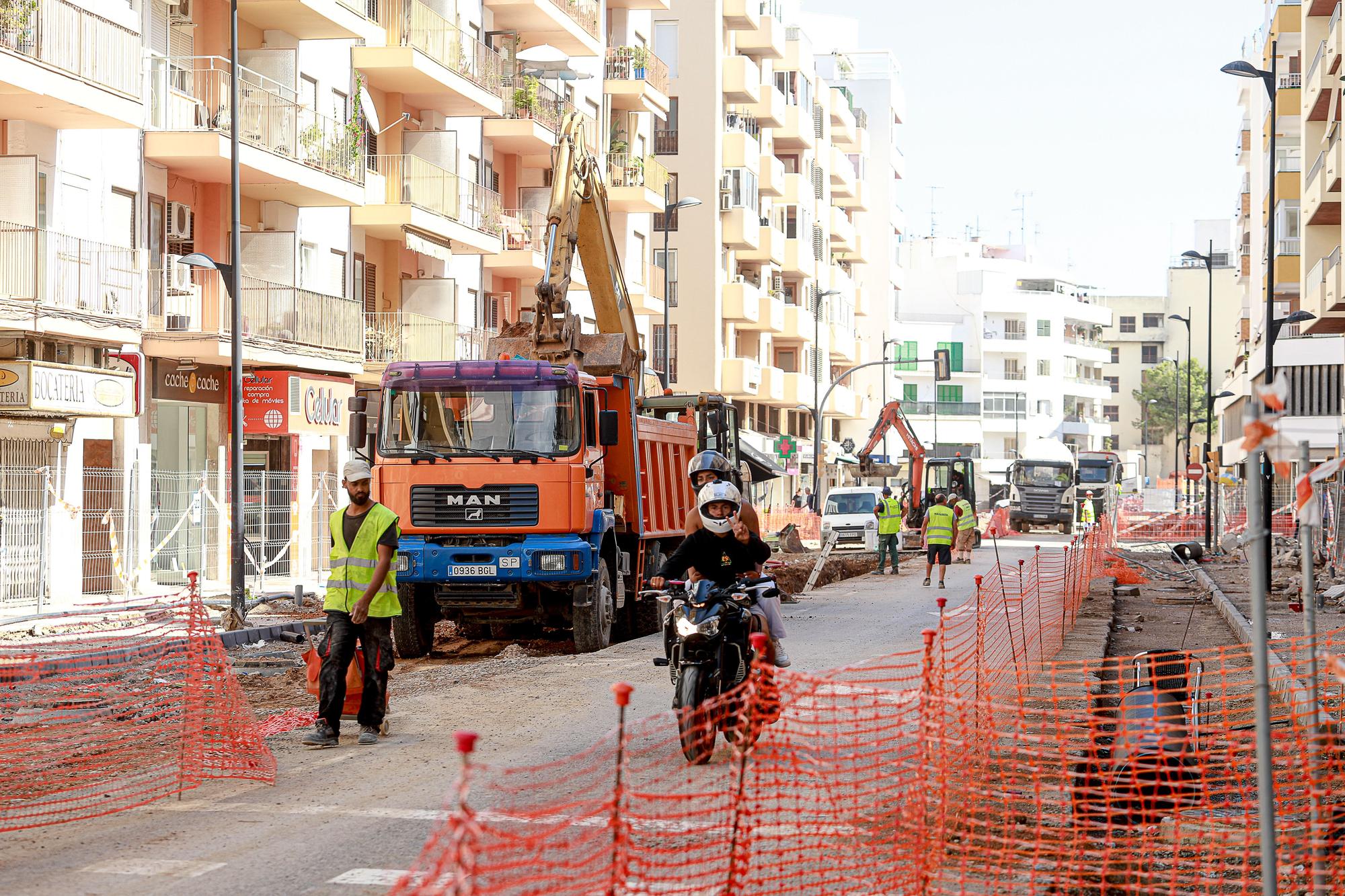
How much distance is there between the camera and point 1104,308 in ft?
443

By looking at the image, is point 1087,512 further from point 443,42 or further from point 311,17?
point 311,17

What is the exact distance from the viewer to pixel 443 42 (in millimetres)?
37750

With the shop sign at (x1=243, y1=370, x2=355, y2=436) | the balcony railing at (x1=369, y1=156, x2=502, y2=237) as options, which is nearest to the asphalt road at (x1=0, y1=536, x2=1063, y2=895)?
the shop sign at (x1=243, y1=370, x2=355, y2=436)

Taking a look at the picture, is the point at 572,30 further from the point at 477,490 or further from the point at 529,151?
the point at 477,490

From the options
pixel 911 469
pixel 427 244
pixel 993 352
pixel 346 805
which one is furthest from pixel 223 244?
pixel 993 352

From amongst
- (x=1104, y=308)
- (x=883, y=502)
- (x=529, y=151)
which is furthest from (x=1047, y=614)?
(x=1104, y=308)

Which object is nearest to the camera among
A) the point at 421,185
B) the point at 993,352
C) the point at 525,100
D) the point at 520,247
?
the point at 421,185

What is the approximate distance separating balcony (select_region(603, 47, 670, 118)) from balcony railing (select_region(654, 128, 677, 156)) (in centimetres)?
988

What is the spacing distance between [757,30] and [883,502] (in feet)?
114

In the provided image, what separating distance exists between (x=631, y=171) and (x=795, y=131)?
22.8 m

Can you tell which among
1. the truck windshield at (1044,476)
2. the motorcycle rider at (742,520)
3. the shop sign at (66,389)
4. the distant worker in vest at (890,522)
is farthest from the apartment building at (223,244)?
the truck windshield at (1044,476)

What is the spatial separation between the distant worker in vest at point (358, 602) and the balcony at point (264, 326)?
17.4m

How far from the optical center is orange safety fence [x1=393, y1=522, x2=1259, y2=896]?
25.0ft

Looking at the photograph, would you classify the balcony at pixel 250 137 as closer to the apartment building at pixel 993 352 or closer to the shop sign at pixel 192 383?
the shop sign at pixel 192 383
